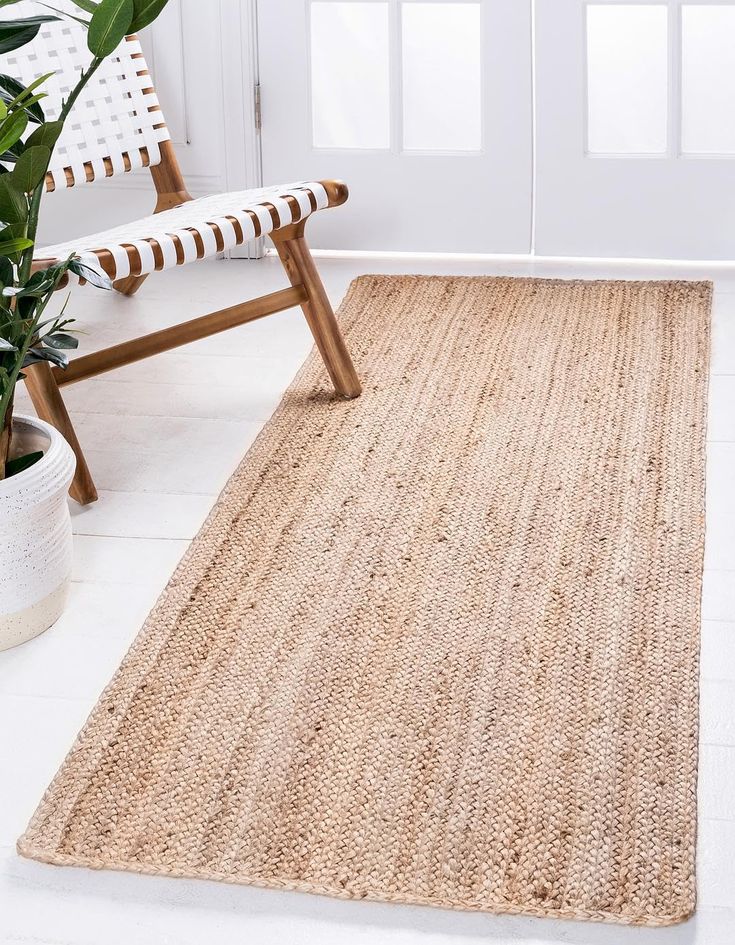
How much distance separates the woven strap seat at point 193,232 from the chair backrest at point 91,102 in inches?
11.0

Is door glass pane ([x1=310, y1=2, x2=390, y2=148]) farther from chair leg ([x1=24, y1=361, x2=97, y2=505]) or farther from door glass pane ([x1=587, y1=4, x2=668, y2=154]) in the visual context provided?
chair leg ([x1=24, y1=361, x2=97, y2=505])

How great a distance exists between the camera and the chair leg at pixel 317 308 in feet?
6.85

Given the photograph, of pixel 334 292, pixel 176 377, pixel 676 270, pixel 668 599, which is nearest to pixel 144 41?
pixel 334 292

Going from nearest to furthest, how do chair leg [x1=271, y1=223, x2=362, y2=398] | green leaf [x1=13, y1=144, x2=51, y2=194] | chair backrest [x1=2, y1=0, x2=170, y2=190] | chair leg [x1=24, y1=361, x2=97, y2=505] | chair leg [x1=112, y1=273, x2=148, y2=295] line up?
1. green leaf [x1=13, y1=144, x2=51, y2=194]
2. chair leg [x1=24, y1=361, x2=97, y2=505]
3. chair leg [x1=271, y1=223, x2=362, y2=398]
4. chair backrest [x1=2, y1=0, x2=170, y2=190]
5. chair leg [x1=112, y1=273, x2=148, y2=295]

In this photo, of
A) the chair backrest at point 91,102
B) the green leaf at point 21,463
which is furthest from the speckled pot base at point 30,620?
the chair backrest at point 91,102

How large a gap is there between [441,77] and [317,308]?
980 millimetres

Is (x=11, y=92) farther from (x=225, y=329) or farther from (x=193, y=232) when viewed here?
(x=225, y=329)

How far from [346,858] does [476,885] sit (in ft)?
0.42

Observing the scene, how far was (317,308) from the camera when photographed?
83.4 inches

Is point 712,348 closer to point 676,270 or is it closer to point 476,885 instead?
point 676,270

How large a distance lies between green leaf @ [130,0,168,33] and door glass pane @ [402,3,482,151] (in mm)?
1469

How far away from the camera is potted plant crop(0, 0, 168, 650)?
4.53ft

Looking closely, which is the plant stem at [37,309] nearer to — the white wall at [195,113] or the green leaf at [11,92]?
the green leaf at [11,92]

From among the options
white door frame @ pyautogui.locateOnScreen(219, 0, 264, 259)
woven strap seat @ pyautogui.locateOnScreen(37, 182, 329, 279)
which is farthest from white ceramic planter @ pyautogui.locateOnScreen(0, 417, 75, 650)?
white door frame @ pyautogui.locateOnScreen(219, 0, 264, 259)
